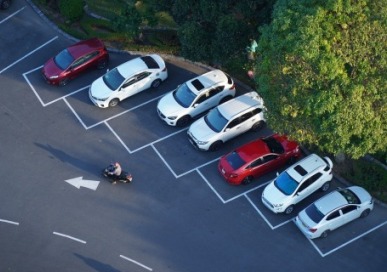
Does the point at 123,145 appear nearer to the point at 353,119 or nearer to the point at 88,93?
the point at 88,93

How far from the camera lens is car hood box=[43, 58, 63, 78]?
39.5 m

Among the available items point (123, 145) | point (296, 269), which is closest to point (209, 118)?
point (123, 145)

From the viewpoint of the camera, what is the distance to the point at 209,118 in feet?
120

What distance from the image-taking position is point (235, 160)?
34.6 meters

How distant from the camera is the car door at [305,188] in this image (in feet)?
109

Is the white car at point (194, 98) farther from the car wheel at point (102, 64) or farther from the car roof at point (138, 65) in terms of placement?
the car wheel at point (102, 64)

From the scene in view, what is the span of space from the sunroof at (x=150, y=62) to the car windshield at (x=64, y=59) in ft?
14.5

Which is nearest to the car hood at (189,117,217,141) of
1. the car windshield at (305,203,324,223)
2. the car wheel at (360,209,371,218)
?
the car windshield at (305,203,324,223)

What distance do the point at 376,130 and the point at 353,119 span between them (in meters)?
1.33

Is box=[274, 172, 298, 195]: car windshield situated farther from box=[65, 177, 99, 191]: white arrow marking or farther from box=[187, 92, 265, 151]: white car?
box=[65, 177, 99, 191]: white arrow marking

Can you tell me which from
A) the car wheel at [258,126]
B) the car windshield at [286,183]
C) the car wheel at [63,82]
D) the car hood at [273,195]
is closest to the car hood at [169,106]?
the car wheel at [258,126]

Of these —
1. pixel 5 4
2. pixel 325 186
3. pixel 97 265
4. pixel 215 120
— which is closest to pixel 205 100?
pixel 215 120

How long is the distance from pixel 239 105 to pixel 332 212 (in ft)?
26.9

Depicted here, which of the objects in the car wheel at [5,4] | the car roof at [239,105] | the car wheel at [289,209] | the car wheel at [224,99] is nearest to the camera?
the car wheel at [289,209]
